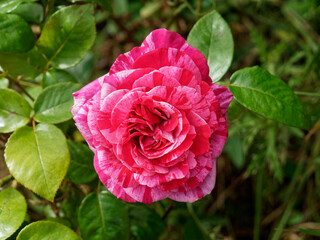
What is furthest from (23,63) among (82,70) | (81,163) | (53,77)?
(82,70)

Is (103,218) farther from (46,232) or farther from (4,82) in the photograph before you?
(4,82)

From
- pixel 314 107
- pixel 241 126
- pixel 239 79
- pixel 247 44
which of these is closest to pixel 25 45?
pixel 239 79

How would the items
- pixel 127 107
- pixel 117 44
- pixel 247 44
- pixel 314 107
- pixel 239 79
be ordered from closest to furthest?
pixel 127 107 → pixel 239 79 → pixel 314 107 → pixel 247 44 → pixel 117 44

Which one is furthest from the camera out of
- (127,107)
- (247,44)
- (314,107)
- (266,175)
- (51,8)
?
(247,44)

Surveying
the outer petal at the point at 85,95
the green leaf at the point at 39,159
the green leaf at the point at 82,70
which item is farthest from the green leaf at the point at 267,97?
the green leaf at the point at 82,70

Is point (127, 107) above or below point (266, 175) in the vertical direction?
above

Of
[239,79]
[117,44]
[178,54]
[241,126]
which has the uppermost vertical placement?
[178,54]

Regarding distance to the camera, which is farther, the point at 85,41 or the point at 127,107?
→ the point at 85,41

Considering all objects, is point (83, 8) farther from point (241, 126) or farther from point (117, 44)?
point (117, 44)

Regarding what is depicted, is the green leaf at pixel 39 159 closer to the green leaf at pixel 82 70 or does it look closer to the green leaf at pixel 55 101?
the green leaf at pixel 55 101
